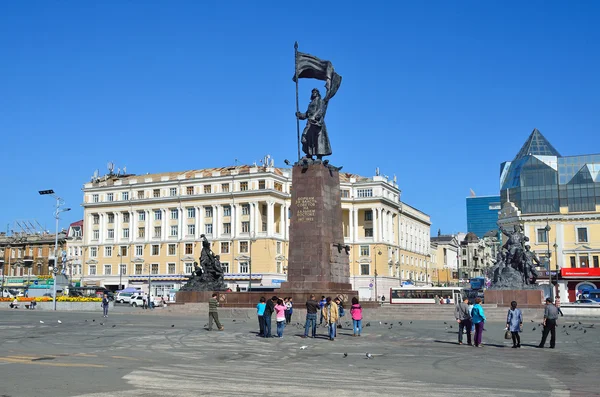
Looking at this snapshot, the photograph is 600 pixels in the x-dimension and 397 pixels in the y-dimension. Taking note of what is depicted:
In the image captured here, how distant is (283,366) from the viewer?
13750 mm

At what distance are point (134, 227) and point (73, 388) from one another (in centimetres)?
8778

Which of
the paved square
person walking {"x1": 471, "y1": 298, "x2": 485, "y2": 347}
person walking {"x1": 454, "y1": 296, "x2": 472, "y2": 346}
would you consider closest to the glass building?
the paved square

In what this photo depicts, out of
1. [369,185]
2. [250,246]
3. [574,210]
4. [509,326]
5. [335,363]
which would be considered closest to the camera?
[335,363]

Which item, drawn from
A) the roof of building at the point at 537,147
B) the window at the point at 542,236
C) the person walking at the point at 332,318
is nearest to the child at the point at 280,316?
the person walking at the point at 332,318

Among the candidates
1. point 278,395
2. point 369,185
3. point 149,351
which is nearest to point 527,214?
point 369,185

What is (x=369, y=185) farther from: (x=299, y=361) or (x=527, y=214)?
(x=299, y=361)

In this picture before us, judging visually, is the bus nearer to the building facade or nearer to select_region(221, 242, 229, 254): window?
the building facade

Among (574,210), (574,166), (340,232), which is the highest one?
(574,166)

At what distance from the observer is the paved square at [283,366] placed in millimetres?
10484

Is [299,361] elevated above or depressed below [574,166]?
below

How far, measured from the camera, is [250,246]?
288 feet

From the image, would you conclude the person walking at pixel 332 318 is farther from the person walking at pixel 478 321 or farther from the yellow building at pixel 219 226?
the yellow building at pixel 219 226

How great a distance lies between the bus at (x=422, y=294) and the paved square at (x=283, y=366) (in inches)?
1593

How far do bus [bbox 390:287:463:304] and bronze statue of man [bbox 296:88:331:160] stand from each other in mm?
31205
